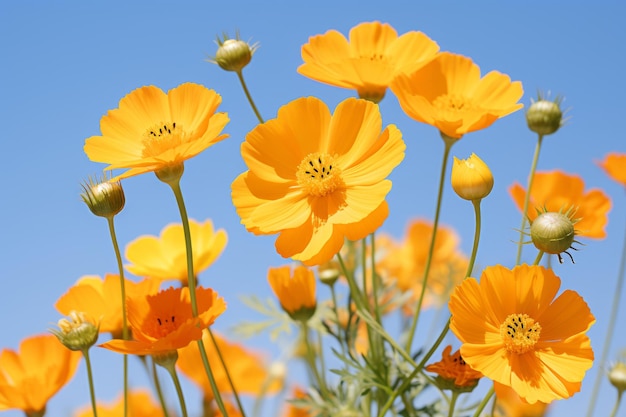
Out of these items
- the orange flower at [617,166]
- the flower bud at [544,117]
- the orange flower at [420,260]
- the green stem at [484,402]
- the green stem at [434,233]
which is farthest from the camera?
the orange flower at [420,260]

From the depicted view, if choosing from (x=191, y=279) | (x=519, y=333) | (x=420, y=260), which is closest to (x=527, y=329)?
(x=519, y=333)

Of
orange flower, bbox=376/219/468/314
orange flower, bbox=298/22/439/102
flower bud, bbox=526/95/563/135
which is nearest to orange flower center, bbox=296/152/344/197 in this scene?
orange flower, bbox=298/22/439/102

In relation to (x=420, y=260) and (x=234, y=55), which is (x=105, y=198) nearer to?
(x=234, y=55)

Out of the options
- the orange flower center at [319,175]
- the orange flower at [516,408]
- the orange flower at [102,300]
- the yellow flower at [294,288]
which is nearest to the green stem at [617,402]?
the orange flower at [516,408]

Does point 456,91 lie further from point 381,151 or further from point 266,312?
point 266,312

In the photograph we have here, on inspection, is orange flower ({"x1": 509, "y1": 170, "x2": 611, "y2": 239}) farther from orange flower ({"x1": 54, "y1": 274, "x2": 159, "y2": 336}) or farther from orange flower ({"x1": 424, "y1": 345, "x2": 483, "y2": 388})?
orange flower ({"x1": 54, "y1": 274, "x2": 159, "y2": 336})

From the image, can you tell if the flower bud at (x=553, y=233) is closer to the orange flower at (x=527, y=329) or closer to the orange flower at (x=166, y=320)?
the orange flower at (x=527, y=329)
